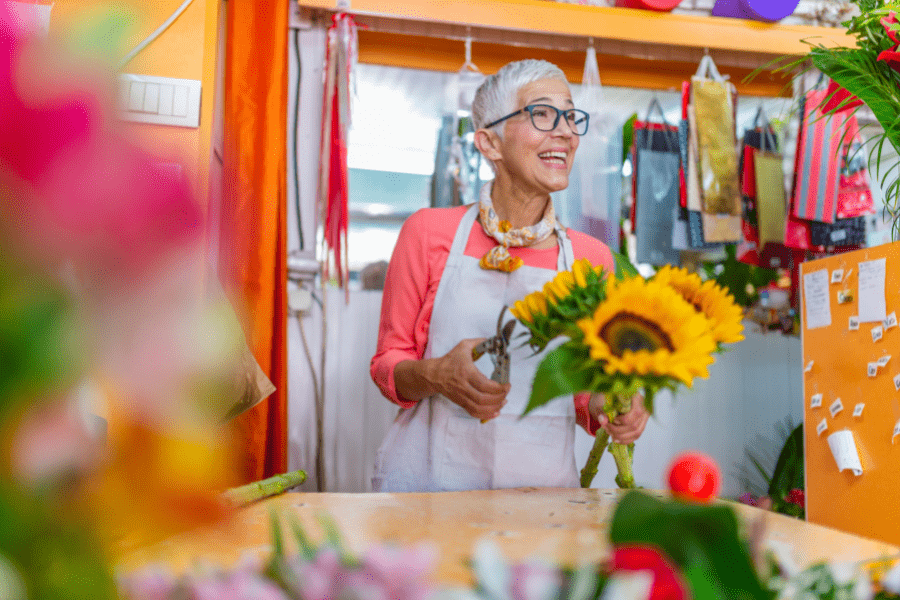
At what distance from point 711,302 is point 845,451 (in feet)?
3.91

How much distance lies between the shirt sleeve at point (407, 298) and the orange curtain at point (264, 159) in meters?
0.65

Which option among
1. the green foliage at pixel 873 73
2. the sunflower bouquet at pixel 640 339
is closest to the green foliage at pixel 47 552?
the sunflower bouquet at pixel 640 339

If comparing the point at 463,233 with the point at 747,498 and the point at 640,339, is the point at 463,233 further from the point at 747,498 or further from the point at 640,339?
the point at 747,498

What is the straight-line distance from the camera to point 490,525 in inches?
29.6

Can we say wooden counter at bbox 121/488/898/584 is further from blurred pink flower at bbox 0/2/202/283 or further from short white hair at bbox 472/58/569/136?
short white hair at bbox 472/58/569/136

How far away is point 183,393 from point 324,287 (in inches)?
83.6

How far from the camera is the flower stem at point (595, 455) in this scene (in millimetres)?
971

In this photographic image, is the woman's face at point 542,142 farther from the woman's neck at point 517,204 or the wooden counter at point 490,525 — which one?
the wooden counter at point 490,525

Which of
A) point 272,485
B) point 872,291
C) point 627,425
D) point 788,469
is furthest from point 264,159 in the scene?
point 788,469

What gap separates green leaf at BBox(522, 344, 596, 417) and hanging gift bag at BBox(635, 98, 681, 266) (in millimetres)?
1804

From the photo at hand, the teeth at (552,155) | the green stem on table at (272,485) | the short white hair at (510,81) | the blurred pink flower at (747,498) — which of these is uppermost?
the short white hair at (510,81)

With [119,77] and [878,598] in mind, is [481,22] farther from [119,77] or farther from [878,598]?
[119,77]

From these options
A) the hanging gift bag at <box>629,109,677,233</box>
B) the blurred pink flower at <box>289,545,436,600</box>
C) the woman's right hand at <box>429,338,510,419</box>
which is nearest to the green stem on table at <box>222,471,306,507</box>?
the woman's right hand at <box>429,338,510,419</box>

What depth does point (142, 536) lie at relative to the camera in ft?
0.44
